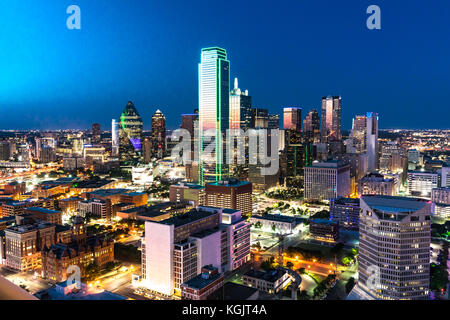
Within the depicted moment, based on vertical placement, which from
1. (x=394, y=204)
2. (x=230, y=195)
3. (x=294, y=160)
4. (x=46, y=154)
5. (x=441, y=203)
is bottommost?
(x=441, y=203)

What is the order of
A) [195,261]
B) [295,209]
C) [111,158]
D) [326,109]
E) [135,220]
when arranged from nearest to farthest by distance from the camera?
[195,261]
[135,220]
[295,209]
[111,158]
[326,109]

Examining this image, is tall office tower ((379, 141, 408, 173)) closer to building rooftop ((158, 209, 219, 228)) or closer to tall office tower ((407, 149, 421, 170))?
tall office tower ((407, 149, 421, 170))

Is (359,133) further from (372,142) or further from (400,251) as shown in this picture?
(400,251)

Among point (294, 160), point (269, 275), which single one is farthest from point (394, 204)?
point (294, 160)
